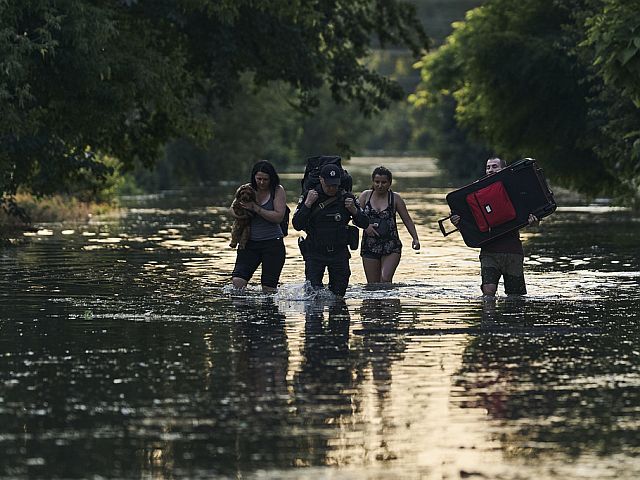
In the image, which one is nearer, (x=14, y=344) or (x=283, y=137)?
(x=14, y=344)

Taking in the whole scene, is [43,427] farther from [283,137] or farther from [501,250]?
[283,137]

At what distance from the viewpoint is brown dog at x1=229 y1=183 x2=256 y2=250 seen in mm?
17656

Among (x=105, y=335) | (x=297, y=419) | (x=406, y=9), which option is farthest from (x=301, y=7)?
(x=297, y=419)

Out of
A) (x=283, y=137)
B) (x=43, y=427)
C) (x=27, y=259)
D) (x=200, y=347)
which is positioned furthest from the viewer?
(x=283, y=137)

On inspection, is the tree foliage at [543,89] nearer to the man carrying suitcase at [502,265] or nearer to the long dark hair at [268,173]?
the man carrying suitcase at [502,265]

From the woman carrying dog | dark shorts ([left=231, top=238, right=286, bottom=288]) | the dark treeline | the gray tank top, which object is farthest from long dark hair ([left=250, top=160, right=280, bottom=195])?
the dark treeline

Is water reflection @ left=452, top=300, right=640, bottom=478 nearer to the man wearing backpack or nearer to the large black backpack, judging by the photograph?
the man wearing backpack

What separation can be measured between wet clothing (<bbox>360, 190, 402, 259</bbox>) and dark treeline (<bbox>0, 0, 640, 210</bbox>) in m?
3.86

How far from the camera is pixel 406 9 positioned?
3825cm

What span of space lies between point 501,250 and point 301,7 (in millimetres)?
13880

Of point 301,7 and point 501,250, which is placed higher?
point 301,7

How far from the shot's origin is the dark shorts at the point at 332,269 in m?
17.2

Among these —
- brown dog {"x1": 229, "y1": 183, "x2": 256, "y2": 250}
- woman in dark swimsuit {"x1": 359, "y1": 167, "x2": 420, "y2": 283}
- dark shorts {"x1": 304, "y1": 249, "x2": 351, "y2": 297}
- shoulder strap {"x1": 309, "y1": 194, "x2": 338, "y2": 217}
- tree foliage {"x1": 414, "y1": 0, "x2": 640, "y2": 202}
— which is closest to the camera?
shoulder strap {"x1": 309, "y1": 194, "x2": 338, "y2": 217}

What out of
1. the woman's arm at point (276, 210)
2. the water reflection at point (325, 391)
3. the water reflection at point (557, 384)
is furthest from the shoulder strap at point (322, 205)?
the water reflection at point (557, 384)
